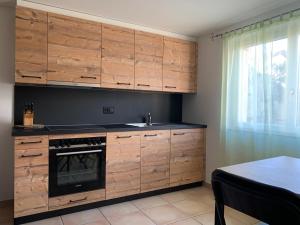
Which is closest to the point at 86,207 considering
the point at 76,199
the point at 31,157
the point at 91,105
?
the point at 76,199

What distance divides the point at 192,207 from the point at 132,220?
2.57ft

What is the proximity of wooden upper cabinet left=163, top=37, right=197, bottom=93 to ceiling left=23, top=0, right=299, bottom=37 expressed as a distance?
0.35 m

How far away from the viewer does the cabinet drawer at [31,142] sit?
2.23 m

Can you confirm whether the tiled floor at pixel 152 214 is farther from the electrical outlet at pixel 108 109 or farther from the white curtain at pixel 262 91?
the electrical outlet at pixel 108 109

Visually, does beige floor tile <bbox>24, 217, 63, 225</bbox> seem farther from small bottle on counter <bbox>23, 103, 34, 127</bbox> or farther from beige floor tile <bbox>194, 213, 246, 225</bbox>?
beige floor tile <bbox>194, 213, 246, 225</bbox>

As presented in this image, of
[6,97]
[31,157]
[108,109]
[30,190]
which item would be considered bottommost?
[30,190]

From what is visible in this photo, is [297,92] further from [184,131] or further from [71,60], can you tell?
[71,60]

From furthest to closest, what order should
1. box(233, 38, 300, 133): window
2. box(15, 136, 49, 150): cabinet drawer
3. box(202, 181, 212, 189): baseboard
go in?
1. box(202, 181, 212, 189): baseboard
2. box(233, 38, 300, 133): window
3. box(15, 136, 49, 150): cabinet drawer

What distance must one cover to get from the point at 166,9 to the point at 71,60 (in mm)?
1240

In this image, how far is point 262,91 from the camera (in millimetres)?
2635

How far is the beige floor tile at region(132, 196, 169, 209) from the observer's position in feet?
9.11

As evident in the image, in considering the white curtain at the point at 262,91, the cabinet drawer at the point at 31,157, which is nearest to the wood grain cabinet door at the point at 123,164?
the cabinet drawer at the point at 31,157

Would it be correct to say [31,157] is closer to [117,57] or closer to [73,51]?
[73,51]

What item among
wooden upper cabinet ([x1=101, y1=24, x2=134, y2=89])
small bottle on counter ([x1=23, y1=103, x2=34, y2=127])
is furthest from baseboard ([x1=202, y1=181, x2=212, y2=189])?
small bottle on counter ([x1=23, y1=103, x2=34, y2=127])
